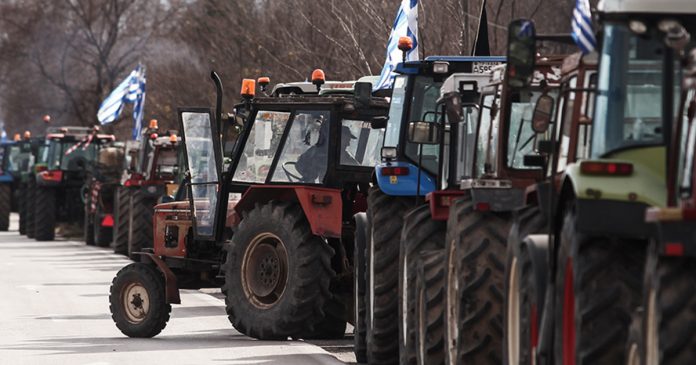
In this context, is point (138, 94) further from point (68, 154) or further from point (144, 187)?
point (144, 187)

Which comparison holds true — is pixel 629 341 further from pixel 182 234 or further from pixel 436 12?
pixel 436 12

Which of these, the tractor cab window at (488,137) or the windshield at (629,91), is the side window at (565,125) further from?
the tractor cab window at (488,137)

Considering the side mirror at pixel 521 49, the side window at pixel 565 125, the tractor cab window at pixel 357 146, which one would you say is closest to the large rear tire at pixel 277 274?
the tractor cab window at pixel 357 146

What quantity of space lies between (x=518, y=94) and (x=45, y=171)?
32554 mm

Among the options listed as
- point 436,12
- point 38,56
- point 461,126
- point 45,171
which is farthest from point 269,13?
point 38,56

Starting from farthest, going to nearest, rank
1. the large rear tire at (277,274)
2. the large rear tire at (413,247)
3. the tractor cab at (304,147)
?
the tractor cab at (304,147) → the large rear tire at (277,274) → the large rear tire at (413,247)

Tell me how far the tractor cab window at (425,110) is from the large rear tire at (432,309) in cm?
273

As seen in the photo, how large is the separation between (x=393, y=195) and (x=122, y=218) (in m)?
20.9

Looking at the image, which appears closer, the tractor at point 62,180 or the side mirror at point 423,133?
the side mirror at point 423,133

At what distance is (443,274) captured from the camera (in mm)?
13344

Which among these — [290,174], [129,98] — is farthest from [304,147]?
[129,98]

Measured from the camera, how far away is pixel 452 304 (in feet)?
43.0

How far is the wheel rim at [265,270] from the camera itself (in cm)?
1909

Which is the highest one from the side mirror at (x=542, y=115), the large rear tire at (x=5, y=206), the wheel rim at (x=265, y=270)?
the side mirror at (x=542, y=115)
